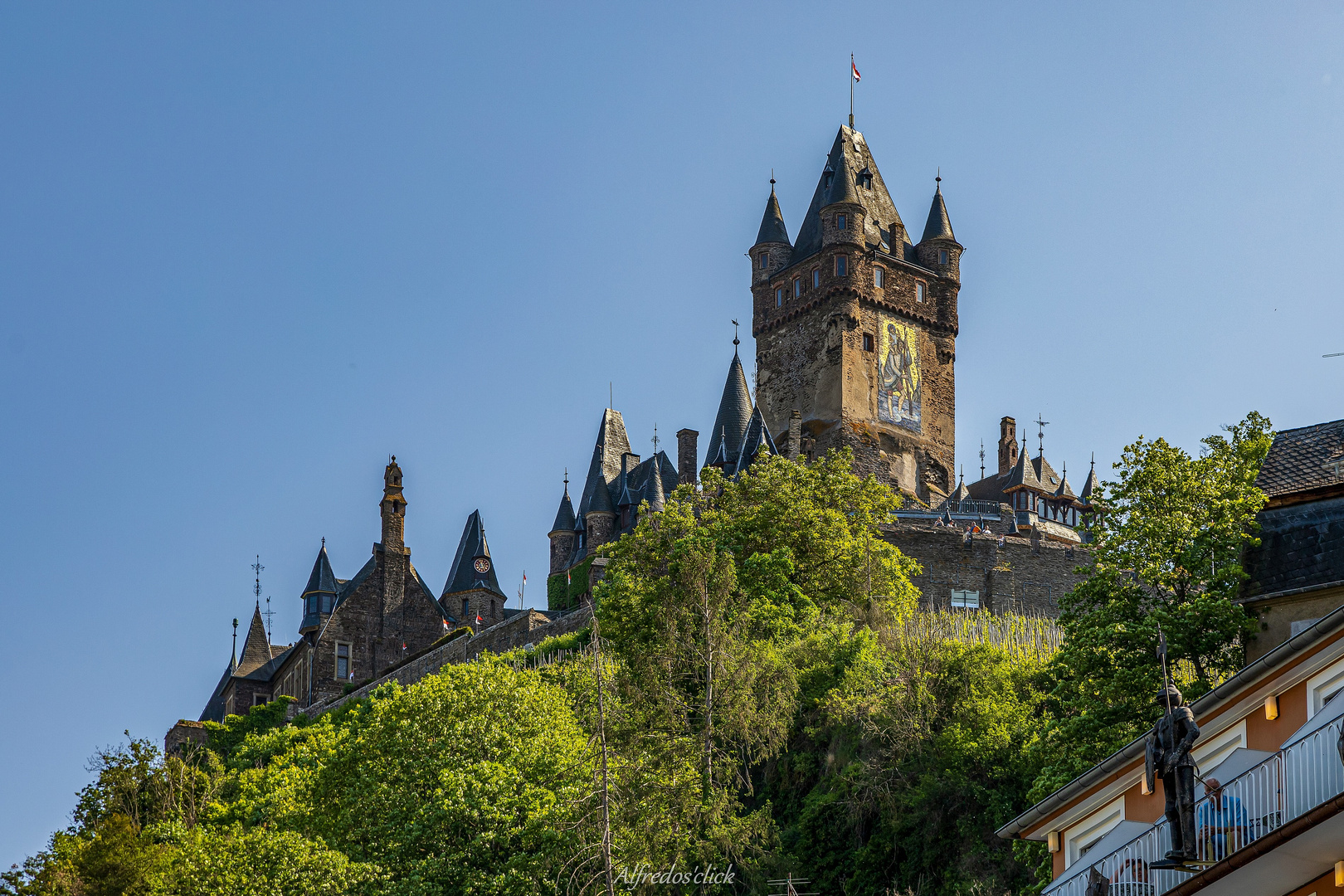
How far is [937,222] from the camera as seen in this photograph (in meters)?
82.6

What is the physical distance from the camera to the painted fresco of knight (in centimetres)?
7681

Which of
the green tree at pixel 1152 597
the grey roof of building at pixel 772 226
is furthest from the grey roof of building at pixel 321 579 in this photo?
the green tree at pixel 1152 597

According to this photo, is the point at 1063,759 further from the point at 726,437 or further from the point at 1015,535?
the point at 726,437

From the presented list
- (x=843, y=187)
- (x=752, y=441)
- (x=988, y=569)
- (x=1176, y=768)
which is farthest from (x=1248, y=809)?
(x=843, y=187)

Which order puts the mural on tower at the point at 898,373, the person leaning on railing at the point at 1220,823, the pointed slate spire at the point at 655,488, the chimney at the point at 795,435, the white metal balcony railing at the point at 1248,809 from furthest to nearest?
1. the mural on tower at the point at 898,373
2. the chimney at the point at 795,435
3. the pointed slate spire at the point at 655,488
4. the person leaning on railing at the point at 1220,823
5. the white metal balcony railing at the point at 1248,809

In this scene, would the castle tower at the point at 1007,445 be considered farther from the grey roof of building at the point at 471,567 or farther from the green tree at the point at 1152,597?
the green tree at the point at 1152,597

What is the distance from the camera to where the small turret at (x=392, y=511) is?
7762 centimetres

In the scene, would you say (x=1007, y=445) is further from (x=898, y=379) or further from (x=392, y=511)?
(x=392, y=511)

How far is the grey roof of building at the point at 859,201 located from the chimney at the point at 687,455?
10.8 metres

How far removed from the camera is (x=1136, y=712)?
Answer: 31.0m

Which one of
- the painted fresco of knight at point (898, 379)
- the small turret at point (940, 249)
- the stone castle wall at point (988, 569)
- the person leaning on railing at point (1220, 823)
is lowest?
the person leaning on railing at point (1220, 823)

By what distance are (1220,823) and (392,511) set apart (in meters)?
60.4

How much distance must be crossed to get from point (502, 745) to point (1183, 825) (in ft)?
68.0

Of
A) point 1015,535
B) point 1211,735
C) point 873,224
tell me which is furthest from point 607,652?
point 873,224
